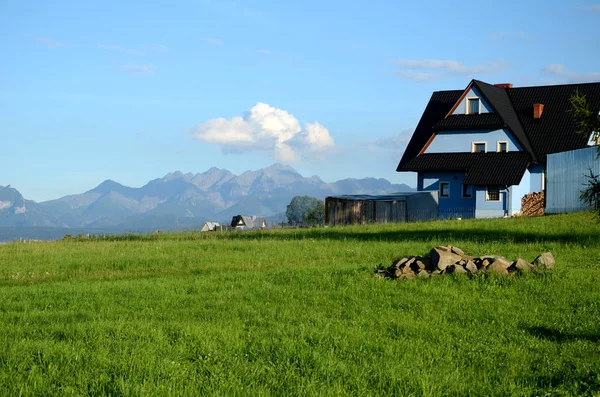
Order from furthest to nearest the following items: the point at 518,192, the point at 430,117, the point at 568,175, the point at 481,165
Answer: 1. the point at 430,117
2. the point at 481,165
3. the point at 518,192
4. the point at 568,175

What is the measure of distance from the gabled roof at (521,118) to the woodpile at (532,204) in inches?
113

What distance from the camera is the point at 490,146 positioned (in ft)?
178

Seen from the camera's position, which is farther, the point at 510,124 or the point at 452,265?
the point at 510,124

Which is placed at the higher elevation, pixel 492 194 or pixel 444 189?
pixel 444 189

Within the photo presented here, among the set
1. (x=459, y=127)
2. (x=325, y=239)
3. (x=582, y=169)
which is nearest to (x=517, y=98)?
(x=459, y=127)

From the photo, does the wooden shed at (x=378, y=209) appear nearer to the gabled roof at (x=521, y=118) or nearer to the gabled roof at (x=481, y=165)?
the gabled roof at (x=481, y=165)

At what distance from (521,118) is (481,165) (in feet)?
23.8

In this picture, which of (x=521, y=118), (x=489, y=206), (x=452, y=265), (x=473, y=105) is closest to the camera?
(x=452, y=265)

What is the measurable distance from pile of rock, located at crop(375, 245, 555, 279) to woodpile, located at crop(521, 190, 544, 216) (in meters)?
35.4

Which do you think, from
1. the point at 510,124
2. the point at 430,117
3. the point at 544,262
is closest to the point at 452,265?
the point at 544,262

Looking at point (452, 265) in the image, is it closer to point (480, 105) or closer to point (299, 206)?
point (480, 105)

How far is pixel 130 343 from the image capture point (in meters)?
10.3

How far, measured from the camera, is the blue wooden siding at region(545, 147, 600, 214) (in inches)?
1774

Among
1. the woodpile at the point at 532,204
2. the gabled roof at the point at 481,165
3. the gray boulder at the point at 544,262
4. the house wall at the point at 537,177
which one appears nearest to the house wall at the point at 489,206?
the gabled roof at the point at 481,165
